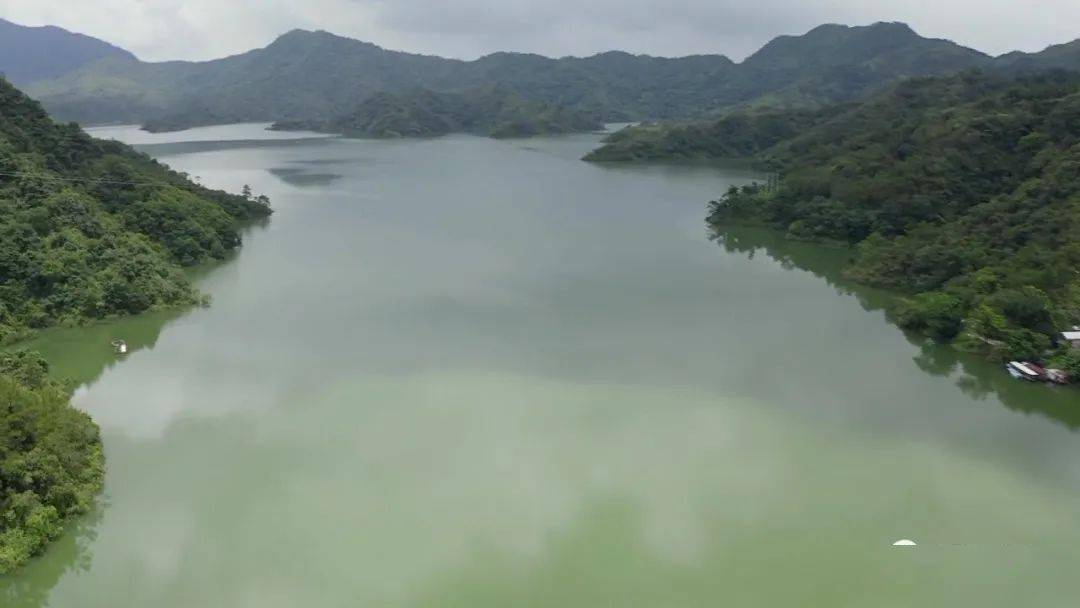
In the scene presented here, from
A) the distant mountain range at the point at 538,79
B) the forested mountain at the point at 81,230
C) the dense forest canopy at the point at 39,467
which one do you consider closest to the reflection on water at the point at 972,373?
the dense forest canopy at the point at 39,467

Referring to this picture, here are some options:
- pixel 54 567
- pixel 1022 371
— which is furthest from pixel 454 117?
pixel 54 567

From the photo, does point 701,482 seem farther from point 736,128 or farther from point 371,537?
point 736,128

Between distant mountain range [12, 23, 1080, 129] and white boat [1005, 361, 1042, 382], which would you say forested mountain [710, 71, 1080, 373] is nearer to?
white boat [1005, 361, 1042, 382]

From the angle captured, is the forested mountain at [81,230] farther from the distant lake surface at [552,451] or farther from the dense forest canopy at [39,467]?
the dense forest canopy at [39,467]

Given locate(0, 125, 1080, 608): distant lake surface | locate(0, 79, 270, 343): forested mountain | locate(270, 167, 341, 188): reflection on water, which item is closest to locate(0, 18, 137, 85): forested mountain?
locate(270, 167, 341, 188): reflection on water

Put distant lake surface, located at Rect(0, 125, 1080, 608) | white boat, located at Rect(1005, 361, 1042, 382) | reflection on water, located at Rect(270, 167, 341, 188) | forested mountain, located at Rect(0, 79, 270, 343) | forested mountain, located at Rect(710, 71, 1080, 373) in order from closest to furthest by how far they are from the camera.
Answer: distant lake surface, located at Rect(0, 125, 1080, 608), white boat, located at Rect(1005, 361, 1042, 382), forested mountain, located at Rect(710, 71, 1080, 373), forested mountain, located at Rect(0, 79, 270, 343), reflection on water, located at Rect(270, 167, 341, 188)

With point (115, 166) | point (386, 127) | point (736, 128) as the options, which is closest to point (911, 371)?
point (115, 166)
